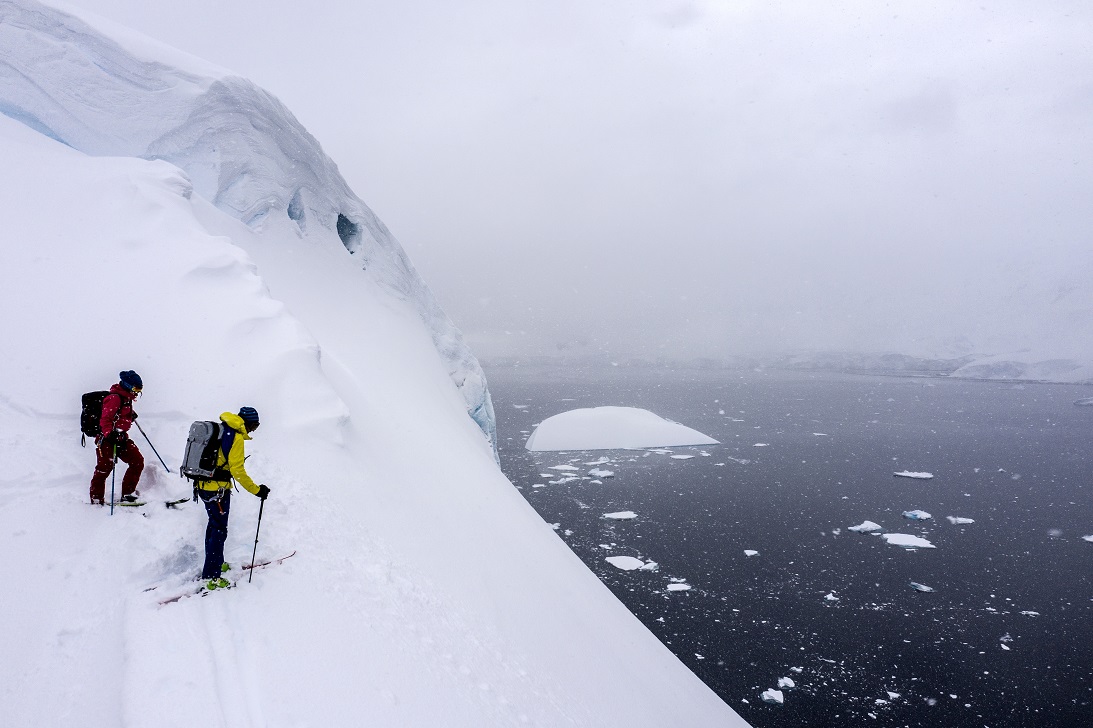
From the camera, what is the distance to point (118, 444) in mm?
3773

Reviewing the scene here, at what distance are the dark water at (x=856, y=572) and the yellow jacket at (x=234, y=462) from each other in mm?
10256

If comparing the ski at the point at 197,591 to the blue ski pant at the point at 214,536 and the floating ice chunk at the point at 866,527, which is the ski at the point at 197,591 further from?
the floating ice chunk at the point at 866,527

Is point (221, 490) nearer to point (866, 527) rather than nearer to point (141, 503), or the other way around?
point (141, 503)

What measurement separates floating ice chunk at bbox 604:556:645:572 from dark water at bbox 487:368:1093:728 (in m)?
0.35

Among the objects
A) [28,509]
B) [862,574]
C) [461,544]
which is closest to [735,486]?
[862,574]

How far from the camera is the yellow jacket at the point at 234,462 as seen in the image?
341 centimetres

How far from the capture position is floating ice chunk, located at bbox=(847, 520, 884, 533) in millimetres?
18734

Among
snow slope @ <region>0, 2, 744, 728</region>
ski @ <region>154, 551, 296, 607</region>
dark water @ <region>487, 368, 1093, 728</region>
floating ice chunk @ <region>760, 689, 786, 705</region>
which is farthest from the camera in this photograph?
dark water @ <region>487, 368, 1093, 728</region>

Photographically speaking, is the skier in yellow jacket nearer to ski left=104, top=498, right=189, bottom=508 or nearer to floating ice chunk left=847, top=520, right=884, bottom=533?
ski left=104, top=498, right=189, bottom=508

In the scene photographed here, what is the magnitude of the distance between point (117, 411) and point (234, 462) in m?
1.22

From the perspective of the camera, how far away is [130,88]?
37.1 feet

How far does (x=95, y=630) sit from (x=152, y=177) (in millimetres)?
7696

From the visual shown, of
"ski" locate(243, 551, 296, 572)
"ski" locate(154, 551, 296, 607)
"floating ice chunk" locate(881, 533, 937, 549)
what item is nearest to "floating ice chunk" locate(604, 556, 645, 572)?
"floating ice chunk" locate(881, 533, 937, 549)

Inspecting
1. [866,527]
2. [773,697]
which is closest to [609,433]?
[866,527]
